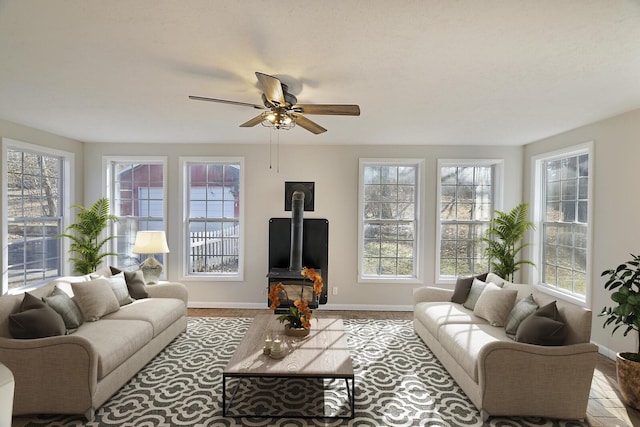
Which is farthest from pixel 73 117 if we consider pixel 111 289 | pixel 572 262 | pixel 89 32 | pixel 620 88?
pixel 572 262

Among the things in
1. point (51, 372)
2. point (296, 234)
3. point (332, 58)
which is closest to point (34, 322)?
point (51, 372)

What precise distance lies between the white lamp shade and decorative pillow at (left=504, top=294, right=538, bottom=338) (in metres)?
4.13

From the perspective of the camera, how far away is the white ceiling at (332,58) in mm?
1782

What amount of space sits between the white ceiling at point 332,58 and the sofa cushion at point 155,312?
2.14 metres

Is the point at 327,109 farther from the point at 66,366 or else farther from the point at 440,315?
the point at 66,366

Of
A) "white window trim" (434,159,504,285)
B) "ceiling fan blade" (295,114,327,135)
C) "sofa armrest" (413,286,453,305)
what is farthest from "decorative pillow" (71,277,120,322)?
"white window trim" (434,159,504,285)

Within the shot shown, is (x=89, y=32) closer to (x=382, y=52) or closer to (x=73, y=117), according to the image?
(x=382, y=52)

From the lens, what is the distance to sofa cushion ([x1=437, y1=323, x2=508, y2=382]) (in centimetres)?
275

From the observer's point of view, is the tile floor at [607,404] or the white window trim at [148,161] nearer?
the tile floor at [607,404]

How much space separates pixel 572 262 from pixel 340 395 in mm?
3559

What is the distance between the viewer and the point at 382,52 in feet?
7.30

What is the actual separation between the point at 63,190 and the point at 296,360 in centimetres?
467

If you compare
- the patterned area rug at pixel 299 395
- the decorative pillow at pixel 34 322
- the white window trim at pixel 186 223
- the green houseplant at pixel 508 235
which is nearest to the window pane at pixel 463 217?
the green houseplant at pixel 508 235

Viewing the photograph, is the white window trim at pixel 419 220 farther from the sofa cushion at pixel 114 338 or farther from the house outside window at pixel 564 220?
the sofa cushion at pixel 114 338
